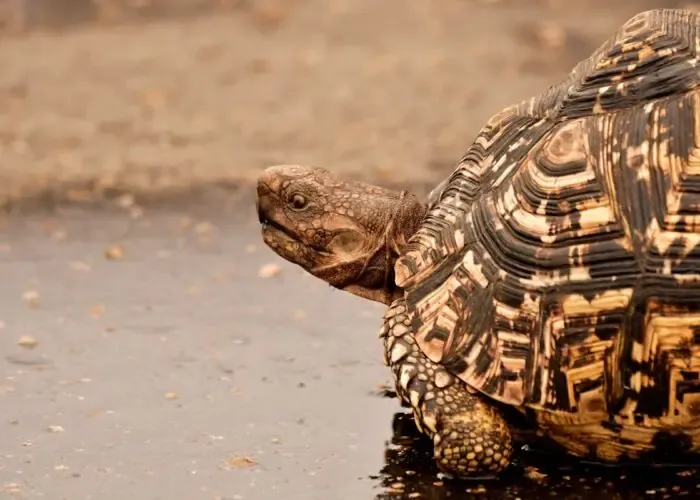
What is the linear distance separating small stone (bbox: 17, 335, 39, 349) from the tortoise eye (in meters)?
1.75

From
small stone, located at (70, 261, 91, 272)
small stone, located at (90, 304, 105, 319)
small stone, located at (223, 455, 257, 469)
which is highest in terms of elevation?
small stone, located at (70, 261, 91, 272)

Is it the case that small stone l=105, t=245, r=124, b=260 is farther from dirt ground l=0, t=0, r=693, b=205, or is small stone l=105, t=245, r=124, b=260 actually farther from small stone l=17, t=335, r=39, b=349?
small stone l=17, t=335, r=39, b=349

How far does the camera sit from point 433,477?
469cm

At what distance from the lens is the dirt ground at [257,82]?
372 inches

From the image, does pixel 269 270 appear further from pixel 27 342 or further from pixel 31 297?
pixel 27 342

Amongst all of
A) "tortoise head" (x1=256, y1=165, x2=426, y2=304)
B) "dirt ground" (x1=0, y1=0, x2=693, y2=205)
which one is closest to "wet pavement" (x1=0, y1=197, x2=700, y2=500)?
"tortoise head" (x1=256, y1=165, x2=426, y2=304)

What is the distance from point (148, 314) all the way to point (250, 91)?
5.21 metres

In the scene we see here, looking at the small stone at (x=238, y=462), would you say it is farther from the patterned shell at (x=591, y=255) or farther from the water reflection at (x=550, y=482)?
the patterned shell at (x=591, y=255)

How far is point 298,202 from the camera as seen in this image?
5.21 m

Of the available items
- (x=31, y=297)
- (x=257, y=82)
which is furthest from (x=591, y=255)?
(x=257, y=82)

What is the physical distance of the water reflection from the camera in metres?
4.48

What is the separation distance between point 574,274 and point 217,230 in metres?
4.09

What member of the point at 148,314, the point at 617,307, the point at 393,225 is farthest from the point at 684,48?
the point at 148,314

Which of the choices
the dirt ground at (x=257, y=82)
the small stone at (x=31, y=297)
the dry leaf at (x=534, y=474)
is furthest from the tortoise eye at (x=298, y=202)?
the dirt ground at (x=257, y=82)
